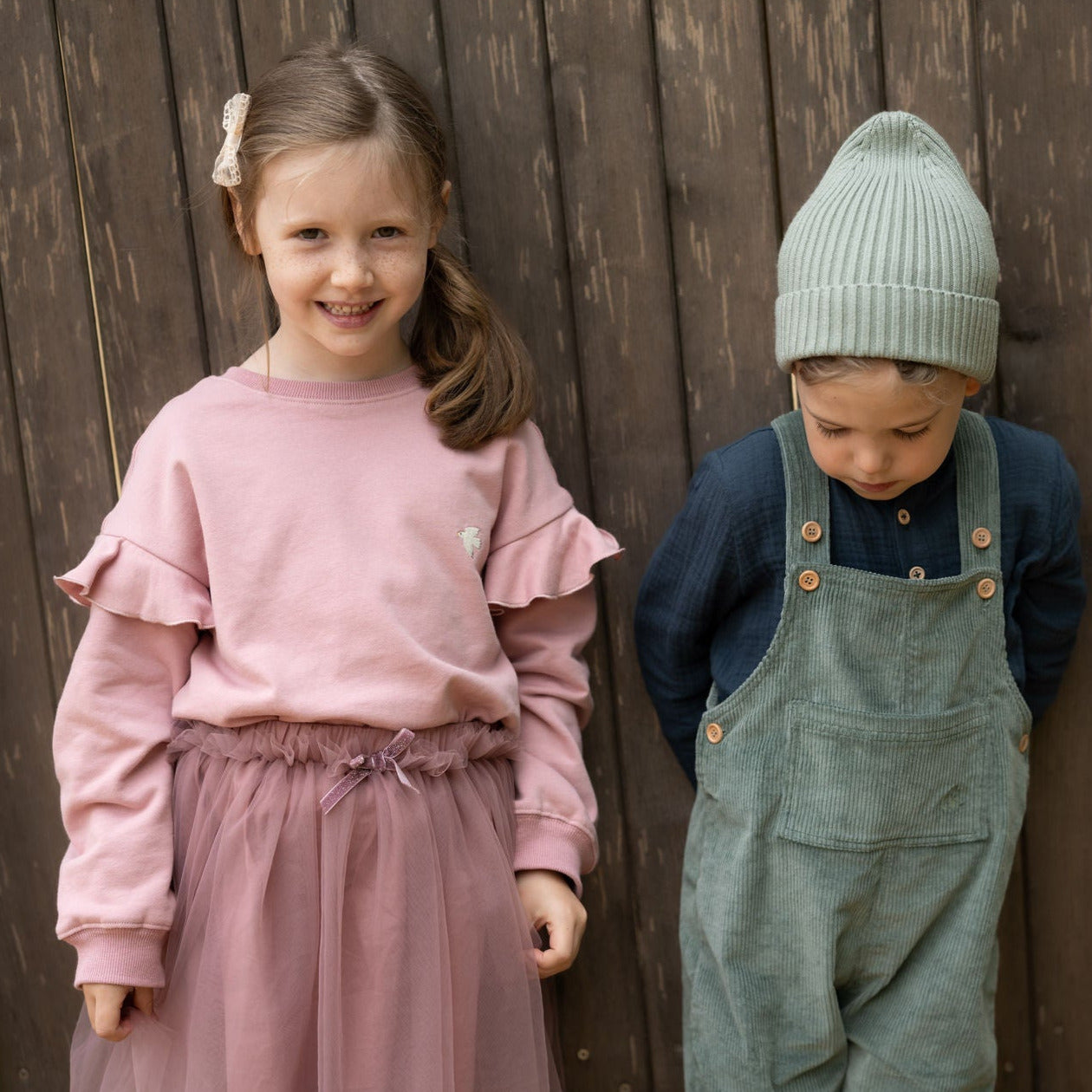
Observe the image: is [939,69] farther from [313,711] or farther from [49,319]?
[49,319]

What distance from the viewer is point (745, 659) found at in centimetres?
151

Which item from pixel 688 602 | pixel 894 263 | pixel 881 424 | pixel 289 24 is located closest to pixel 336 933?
pixel 688 602

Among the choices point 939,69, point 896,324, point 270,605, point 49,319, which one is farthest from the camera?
point 49,319

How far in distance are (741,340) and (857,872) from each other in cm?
71

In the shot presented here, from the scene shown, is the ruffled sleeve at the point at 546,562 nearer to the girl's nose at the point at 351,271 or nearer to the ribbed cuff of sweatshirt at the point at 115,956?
the girl's nose at the point at 351,271

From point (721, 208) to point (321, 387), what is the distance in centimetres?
60

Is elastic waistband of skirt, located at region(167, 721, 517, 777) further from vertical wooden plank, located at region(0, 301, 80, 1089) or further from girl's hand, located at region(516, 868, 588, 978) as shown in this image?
vertical wooden plank, located at region(0, 301, 80, 1089)

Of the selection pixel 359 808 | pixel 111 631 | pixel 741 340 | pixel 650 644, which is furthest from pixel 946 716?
pixel 111 631

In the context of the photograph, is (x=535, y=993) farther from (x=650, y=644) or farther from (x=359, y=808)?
(x=650, y=644)

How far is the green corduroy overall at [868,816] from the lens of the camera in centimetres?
145

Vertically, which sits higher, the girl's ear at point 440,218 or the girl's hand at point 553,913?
the girl's ear at point 440,218

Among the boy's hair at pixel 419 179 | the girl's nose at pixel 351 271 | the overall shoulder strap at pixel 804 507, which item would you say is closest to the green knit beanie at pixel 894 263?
the overall shoulder strap at pixel 804 507

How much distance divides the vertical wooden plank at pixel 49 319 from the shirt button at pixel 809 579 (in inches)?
38.4

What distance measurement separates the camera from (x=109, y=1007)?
4.43 ft
